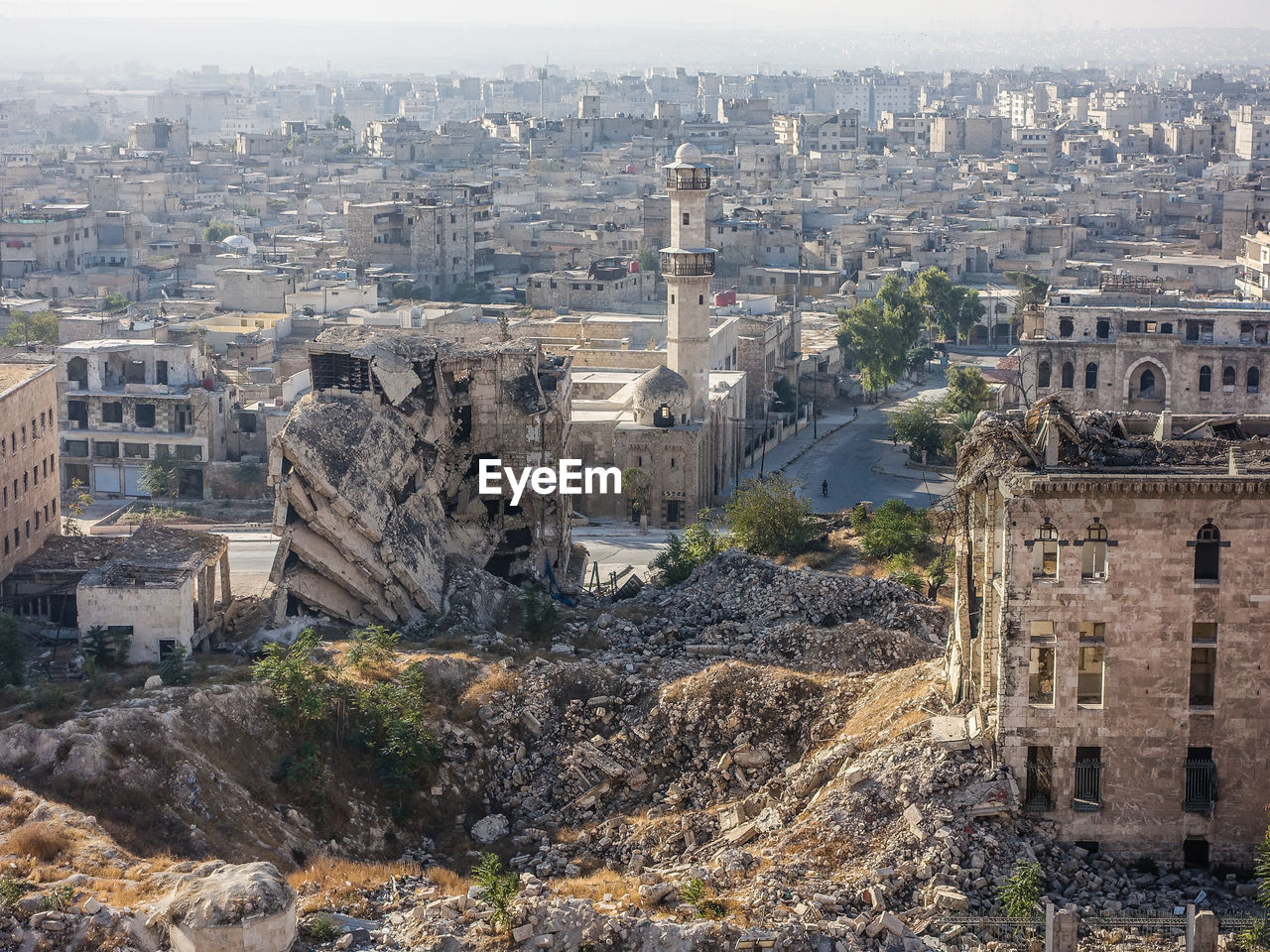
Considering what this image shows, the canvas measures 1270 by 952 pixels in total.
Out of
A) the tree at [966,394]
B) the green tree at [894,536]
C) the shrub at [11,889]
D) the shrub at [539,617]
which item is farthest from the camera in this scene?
the tree at [966,394]

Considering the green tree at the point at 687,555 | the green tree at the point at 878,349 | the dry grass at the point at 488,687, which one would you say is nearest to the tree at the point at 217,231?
the green tree at the point at 878,349

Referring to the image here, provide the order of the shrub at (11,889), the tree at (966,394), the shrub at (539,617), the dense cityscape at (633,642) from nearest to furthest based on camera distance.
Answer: the shrub at (11,889) < the dense cityscape at (633,642) < the shrub at (539,617) < the tree at (966,394)

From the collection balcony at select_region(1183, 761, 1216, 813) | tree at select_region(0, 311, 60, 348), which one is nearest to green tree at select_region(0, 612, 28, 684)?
balcony at select_region(1183, 761, 1216, 813)

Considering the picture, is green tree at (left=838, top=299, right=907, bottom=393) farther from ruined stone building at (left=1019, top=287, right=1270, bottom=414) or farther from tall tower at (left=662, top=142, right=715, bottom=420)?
ruined stone building at (left=1019, top=287, right=1270, bottom=414)

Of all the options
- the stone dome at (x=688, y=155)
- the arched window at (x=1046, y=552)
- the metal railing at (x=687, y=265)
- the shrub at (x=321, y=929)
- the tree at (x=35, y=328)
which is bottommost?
the shrub at (x=321, y=929)

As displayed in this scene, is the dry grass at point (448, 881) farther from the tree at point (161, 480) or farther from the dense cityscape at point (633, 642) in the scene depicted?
the tree at point (161, 480)

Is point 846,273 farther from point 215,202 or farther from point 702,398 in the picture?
point 215,202

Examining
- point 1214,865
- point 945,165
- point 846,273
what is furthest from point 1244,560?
point 945,165
